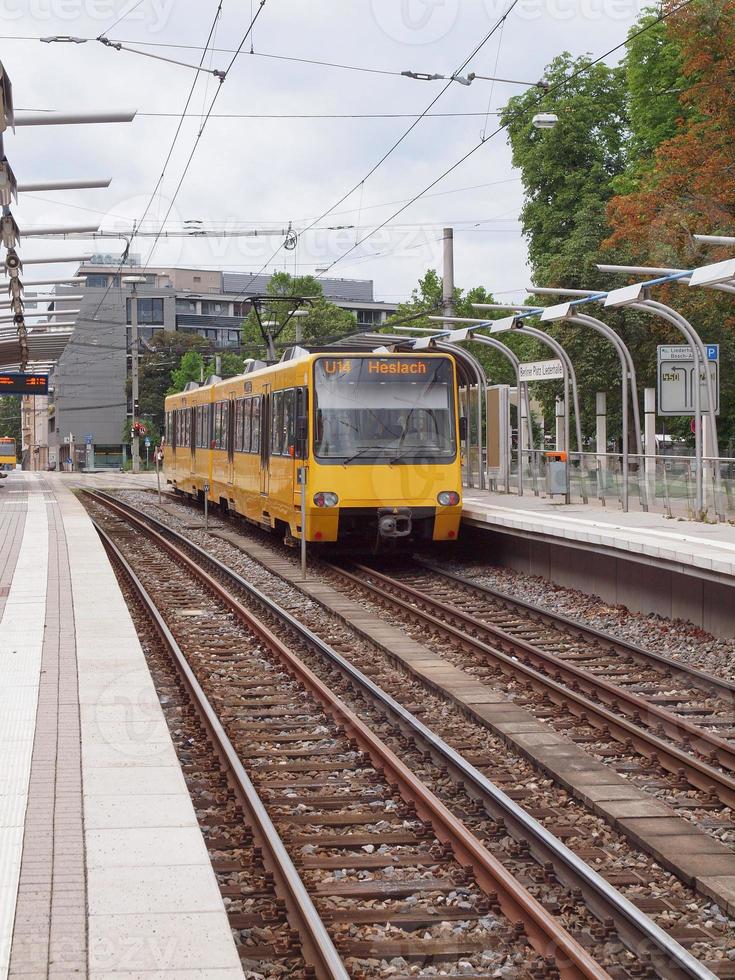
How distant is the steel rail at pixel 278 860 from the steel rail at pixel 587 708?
2606 mm

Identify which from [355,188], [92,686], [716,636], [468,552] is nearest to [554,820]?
[92,686]

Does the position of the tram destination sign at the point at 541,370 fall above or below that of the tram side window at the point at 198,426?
above

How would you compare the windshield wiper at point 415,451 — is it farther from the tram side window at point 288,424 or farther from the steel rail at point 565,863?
the steel rail at point 565,863

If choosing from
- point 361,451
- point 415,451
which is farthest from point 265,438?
point 415,451

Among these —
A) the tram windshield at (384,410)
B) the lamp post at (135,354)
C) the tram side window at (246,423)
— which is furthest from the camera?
the lamp post at (135,354)

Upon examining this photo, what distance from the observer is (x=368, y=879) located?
609 centimetres

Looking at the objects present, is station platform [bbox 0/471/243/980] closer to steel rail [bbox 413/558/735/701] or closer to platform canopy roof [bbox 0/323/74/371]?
steel rail [bbox 413/558/735/701]

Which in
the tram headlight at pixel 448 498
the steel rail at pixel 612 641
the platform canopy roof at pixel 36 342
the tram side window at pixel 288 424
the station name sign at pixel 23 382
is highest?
the platform canopy roof at pixel 36 342

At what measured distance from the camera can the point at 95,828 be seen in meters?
6.29

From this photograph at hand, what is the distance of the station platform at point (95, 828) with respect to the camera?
479cm

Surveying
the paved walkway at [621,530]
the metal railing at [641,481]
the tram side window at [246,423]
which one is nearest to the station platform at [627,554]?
the paved walkway at [621,530]

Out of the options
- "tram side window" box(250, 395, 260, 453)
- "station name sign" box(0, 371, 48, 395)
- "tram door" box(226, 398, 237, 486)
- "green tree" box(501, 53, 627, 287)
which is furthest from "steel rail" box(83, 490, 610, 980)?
"green tree" box(501, 53, 627, 287)

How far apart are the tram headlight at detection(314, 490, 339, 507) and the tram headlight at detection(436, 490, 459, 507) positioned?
146 cm

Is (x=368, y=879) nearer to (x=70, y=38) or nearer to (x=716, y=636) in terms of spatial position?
(x=716, y=636)
